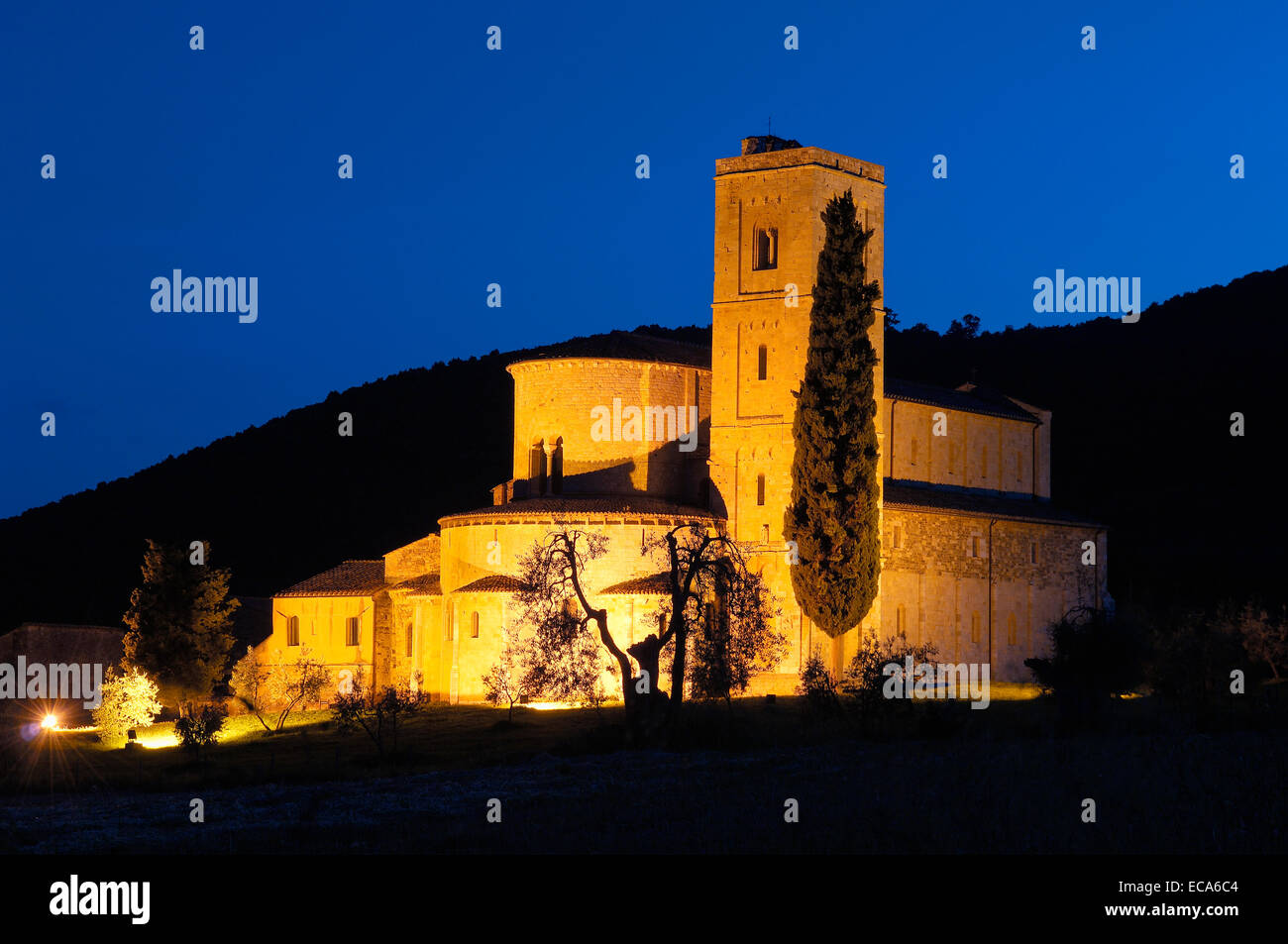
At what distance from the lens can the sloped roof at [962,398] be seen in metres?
52.9

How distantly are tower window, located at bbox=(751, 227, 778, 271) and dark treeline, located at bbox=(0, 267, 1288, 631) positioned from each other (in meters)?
25.8

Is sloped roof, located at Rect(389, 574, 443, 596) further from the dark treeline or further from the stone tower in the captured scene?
the dark treeline

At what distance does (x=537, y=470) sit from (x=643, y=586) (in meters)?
7.50

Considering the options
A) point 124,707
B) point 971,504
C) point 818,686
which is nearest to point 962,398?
point 971,504

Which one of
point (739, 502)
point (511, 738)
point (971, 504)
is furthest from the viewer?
point (971, 504)

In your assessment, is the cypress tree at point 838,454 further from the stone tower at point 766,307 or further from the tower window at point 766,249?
the tower window at point 766,249

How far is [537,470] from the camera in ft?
168

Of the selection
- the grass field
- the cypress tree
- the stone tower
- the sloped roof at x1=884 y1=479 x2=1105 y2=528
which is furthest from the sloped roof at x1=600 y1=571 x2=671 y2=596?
the sloped roof at x1=884 y1=479 x2=1105 y2=528

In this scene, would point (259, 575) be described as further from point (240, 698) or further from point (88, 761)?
point (88, 761)

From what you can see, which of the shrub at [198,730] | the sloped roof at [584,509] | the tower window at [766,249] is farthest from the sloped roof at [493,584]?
the tower window at [766,249]

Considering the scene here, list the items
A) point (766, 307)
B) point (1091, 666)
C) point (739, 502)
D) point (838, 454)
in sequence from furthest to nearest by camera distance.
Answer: point (766, 307) < point (739, 502) < point (838, 454) < point (1091, 666)

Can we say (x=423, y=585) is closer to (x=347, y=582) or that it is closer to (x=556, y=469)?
(x=347, y=582)
